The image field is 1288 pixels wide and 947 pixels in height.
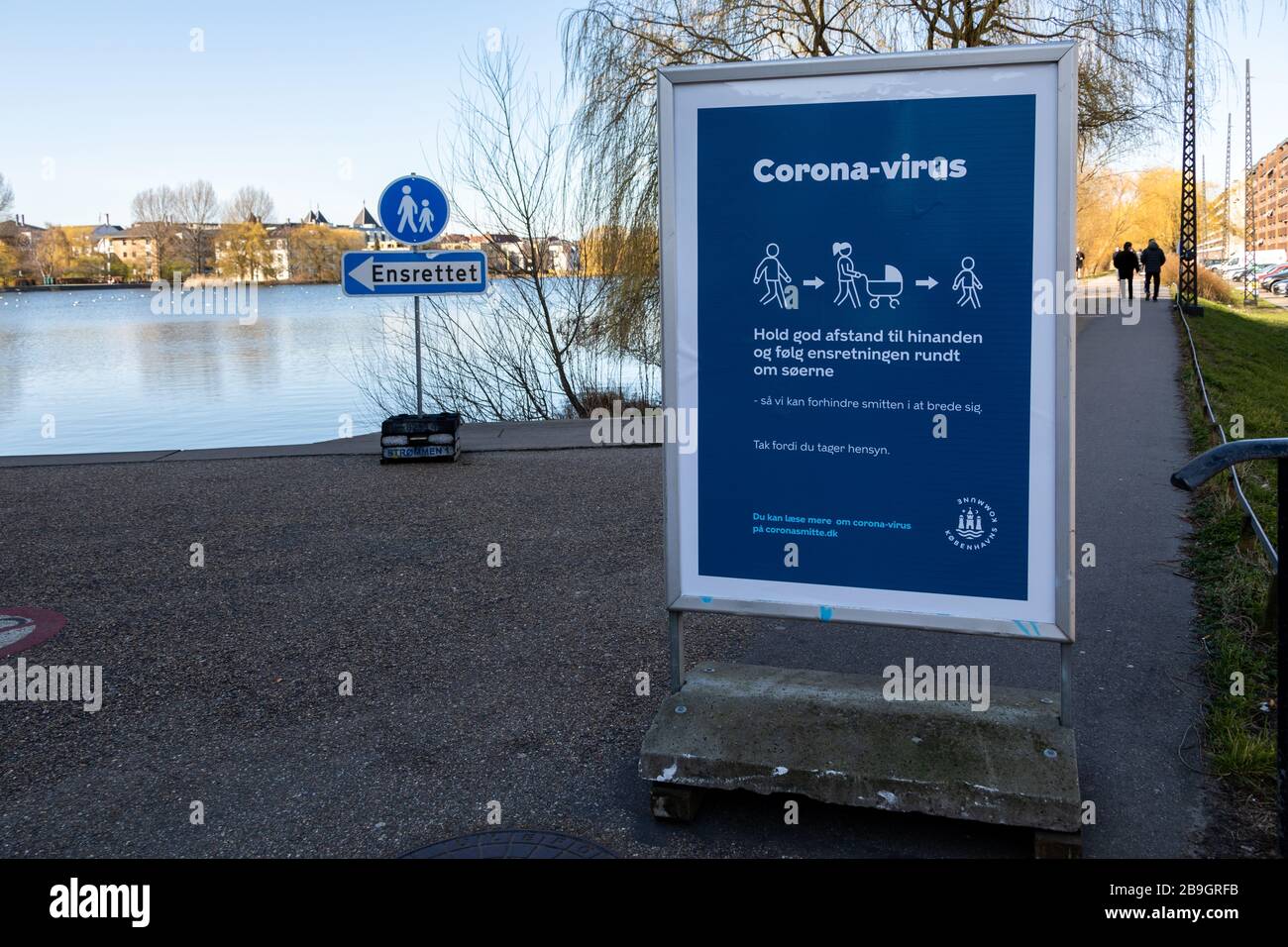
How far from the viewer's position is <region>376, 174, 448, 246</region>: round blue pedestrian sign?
11625mm

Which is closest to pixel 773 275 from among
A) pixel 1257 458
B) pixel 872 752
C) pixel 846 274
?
pixel 846 274

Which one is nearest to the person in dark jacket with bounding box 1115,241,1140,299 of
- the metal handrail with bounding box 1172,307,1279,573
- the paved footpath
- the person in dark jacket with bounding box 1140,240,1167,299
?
the person in dark jacket with bounding box 1140,240,1167,299

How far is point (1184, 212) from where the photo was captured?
31812mm

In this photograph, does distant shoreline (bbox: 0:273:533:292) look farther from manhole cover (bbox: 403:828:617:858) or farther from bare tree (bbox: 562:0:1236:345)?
manhole cover (bbox: 403:828:617:858)

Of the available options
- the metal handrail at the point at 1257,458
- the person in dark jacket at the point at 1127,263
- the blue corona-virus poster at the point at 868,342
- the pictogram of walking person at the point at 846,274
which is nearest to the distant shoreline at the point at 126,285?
the person in dark jacket at the point at 1127,263

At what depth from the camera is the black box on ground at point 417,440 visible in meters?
11.5

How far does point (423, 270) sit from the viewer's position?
38.1ft

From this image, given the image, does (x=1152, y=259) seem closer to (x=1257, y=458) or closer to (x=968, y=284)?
(x=968, y=284)

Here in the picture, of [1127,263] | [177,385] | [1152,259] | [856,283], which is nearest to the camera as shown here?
[856,283]

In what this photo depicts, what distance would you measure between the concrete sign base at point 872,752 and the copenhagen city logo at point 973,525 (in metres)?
0.61

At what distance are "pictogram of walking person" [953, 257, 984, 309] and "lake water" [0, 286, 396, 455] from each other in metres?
15.3

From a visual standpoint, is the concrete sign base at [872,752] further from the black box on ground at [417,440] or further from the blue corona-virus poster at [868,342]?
the black box on ground at [417,440]

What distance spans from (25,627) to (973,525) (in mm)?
5021
